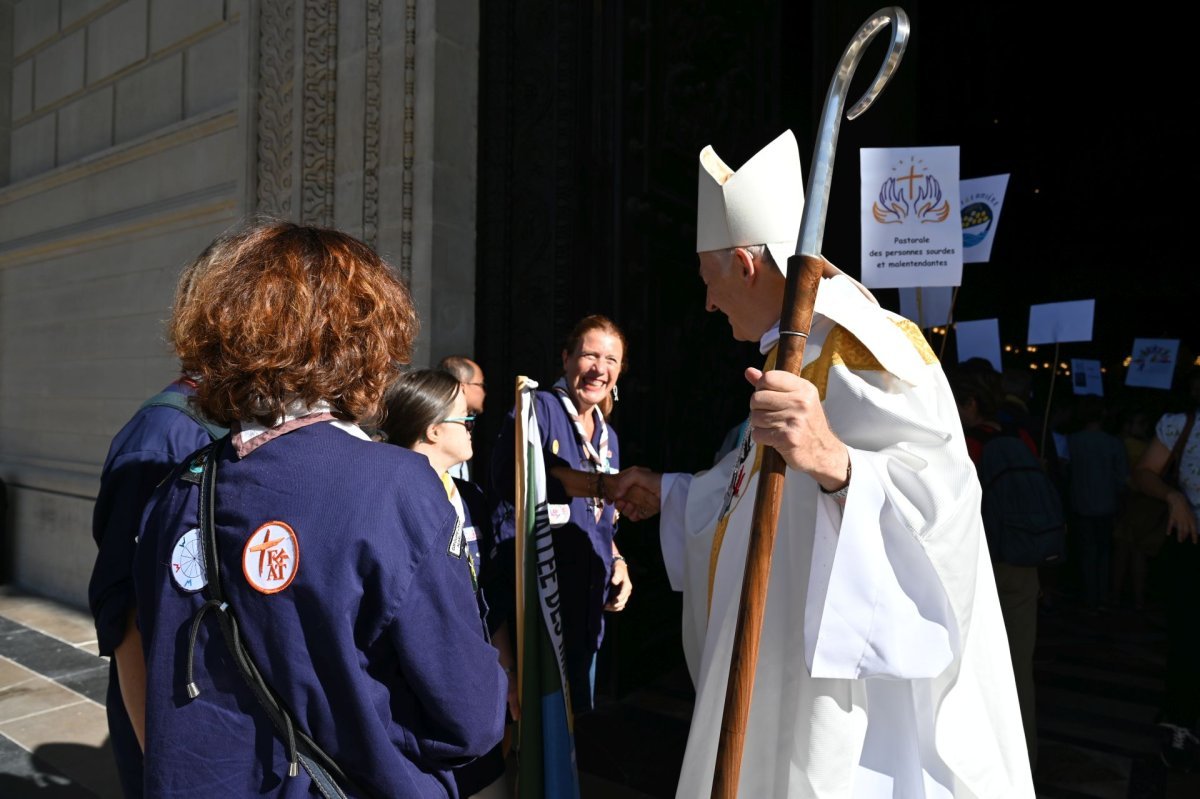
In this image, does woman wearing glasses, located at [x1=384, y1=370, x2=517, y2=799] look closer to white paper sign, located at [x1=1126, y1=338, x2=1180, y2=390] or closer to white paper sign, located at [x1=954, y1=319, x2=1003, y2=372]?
white paper sign, located at [x1=954, y1=319, x2=1003, y2=372]

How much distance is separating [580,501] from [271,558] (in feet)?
7.05

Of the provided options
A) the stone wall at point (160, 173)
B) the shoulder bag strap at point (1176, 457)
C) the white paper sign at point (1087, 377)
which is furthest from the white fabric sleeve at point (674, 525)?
the white paper sign at point (1087, 377)

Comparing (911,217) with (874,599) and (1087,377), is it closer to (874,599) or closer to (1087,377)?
(874,599)

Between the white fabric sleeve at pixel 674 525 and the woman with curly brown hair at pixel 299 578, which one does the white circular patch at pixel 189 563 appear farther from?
the white fabric sleeve at pixel 674 525

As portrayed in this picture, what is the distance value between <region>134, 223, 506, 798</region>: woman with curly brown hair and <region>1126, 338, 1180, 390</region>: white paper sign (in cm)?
779

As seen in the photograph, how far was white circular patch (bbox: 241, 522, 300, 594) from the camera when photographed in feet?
3.98

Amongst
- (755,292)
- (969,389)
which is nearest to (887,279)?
(969,389)

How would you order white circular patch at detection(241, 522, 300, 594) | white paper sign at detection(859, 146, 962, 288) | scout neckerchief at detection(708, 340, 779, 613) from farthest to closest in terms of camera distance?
white paper sign at detection(859, 146, 962, 288) < scout neckerchief at detection(708, 340, 779, 613) < white circular patch at detection(241, 522, 300, 594)

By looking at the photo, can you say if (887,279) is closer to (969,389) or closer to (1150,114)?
(969,389)

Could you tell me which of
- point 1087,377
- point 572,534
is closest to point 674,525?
point 572,534

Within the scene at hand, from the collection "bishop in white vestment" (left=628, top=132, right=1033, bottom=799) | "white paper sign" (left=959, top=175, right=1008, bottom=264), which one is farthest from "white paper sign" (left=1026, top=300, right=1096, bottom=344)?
"bishop in white vestment" (left=628, top=132, right=1033, bottom=799)

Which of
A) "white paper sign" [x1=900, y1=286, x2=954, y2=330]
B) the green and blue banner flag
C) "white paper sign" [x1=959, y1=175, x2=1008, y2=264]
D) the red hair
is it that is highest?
"white paper sign" [x1=959, y1=175, x2=1008, y2=264]

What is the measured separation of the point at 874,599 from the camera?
62.5 inches

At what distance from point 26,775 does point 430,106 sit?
383cm
